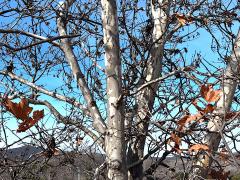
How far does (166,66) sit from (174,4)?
1000 millimetres

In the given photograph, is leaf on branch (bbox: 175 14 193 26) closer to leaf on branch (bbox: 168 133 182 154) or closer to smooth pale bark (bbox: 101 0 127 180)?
smooth pale bark (bbox: 101 0 127 180)

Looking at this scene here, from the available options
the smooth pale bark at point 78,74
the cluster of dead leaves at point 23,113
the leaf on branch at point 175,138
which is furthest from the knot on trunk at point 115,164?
the cluster of dead leaves at point 23,113

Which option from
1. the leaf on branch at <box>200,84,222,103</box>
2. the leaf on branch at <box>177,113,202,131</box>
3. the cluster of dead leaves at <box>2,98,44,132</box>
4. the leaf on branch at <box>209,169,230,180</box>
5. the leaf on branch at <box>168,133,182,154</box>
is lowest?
the leaf on branch at <box>209,169,230,180</box>

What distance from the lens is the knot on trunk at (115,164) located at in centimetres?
354

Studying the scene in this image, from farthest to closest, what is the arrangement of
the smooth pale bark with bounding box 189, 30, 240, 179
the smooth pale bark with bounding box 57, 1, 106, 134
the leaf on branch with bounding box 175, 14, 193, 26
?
the leaf on branch with bounding box 175, 14, 193, 26
the smooth pale bark with bounding box 57, 1, 106, 134
the smooth pale bark with bounding box 189, 30, 240, 179

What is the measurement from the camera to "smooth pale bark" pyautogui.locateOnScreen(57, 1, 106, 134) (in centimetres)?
412

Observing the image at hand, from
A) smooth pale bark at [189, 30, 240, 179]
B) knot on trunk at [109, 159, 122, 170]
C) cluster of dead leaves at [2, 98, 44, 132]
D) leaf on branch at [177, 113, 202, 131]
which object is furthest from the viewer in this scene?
smooth pale bark at [189, 30, 240, 179]

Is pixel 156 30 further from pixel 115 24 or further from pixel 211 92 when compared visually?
pixel 211 92

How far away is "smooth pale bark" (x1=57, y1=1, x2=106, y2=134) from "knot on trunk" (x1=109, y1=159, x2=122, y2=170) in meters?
0.47

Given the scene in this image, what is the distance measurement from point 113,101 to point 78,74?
0.95 meters

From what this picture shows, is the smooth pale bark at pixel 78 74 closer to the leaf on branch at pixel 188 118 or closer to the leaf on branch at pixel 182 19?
the leaf on branch at pixel 188 118

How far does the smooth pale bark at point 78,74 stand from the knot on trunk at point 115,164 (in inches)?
18.6

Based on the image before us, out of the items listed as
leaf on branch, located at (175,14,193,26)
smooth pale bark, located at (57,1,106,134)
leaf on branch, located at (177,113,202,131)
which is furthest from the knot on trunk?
leaf on branch, located at (175,14,193,26)

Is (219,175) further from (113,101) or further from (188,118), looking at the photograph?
(113,101)
